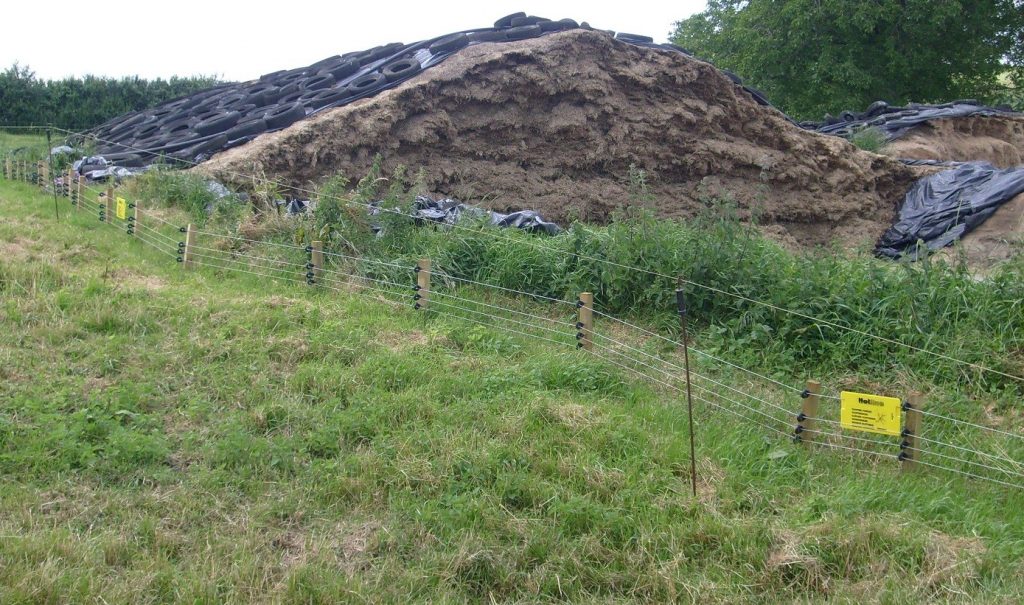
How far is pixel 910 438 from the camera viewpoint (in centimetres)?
552

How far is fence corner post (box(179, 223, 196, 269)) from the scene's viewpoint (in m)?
9.48

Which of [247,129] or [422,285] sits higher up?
[247,129]

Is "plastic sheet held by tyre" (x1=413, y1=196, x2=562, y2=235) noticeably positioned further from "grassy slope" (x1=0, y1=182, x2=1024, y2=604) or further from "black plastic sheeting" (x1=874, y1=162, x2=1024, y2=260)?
"black plastic sheeting" (x1=874, y1=162, x2=1024, y2=260)

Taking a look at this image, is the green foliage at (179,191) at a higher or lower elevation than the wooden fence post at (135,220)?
higher

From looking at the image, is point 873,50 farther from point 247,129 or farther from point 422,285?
point 422,285

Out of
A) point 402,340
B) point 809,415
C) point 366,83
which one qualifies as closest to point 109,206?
point 366,83

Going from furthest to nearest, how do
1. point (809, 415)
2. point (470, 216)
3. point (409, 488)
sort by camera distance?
point (470, 216) → point (809, 415) → point (409, 488)

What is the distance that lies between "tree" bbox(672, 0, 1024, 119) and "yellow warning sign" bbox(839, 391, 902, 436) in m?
23.6

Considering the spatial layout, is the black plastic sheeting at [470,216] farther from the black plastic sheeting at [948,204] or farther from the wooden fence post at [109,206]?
the black plastic sheeting at [948,204]

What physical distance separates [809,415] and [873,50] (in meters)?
25.3

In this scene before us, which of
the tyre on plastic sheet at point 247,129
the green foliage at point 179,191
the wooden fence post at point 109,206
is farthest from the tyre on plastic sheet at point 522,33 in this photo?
the wooden fence post at point 109,206

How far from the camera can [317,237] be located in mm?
9766

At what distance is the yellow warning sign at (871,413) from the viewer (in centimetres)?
532

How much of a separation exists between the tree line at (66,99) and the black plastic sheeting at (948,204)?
2178cm
